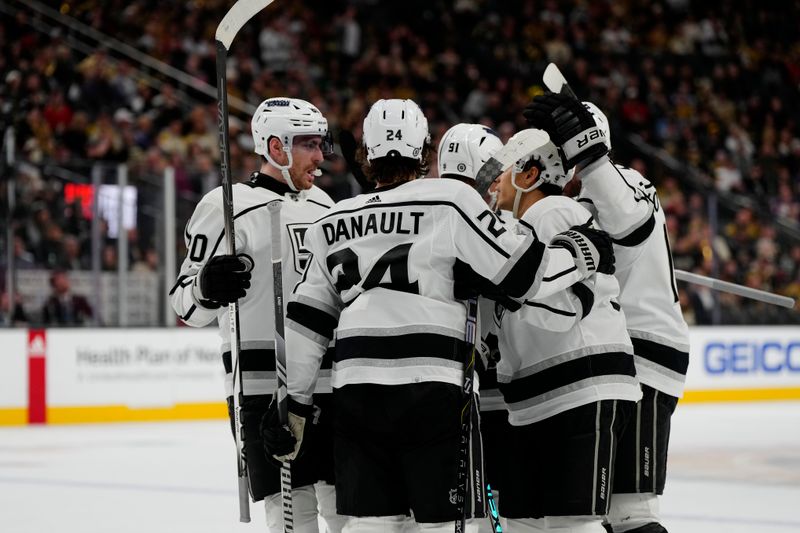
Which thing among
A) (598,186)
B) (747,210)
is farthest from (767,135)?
(598,186)

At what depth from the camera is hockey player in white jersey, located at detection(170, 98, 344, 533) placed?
3531 millimetres

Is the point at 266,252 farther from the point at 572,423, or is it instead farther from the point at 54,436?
the point at 54,436

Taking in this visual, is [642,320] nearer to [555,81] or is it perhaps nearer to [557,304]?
[557,304]

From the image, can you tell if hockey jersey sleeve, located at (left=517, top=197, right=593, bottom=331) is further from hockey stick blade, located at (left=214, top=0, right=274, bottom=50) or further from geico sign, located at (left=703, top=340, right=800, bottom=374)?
geico sign, located at (left=703, top=340, right=800, bottom=374)

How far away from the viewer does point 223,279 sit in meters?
3.29

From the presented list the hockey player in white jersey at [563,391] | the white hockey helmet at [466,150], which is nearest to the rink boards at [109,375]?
the white hockey helmet at [466,150]

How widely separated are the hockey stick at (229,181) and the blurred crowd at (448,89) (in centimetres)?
596

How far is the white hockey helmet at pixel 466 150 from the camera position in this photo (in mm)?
3561

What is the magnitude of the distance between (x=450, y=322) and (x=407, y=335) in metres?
0.11

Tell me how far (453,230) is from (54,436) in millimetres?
6692

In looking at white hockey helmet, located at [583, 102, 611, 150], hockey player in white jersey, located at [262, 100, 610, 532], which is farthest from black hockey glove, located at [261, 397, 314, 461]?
white hockey helmet, located at [583, 102, 611, 150]

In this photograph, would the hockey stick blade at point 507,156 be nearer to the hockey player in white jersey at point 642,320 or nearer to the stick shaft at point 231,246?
the hockey player in white jersey at point 642,320

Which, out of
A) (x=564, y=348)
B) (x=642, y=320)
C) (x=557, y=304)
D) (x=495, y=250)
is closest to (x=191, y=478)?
(x=642, y=320)

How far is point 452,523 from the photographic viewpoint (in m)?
2.90
